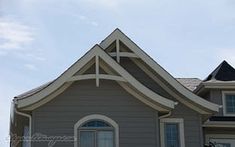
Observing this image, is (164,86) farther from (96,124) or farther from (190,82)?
(190,82)

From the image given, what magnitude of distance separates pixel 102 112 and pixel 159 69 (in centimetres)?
296

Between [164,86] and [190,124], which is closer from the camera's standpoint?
[190,124]

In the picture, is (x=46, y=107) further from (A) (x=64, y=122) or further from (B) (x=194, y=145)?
(B) (x=194, y=145)

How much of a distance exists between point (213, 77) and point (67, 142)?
8798 millimetres

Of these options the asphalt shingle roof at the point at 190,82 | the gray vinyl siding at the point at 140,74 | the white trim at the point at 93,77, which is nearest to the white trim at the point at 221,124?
the gray vinyl siding at the point at 140,74

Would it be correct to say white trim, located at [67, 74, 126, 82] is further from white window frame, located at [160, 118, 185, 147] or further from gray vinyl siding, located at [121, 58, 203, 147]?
white window frame, located at [160, 118, 185, 147]

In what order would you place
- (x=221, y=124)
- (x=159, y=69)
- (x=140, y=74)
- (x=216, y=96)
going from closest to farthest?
(x=159, y=69) < (x=140, y=74) < (x=221, y=124) < (x=216, y=96)

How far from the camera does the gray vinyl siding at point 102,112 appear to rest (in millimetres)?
15195

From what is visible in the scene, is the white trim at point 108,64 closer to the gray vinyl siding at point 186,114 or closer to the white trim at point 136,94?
the white trim at point 136,94

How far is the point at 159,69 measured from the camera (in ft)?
55.9

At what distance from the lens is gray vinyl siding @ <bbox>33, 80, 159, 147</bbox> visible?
15195 mm

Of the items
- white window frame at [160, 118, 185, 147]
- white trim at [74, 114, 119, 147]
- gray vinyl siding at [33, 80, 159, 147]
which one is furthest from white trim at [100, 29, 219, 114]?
white trim at [74, 114, 119, 147]

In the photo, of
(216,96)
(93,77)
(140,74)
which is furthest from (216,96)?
(93,77)

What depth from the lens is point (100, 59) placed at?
15461 mm
